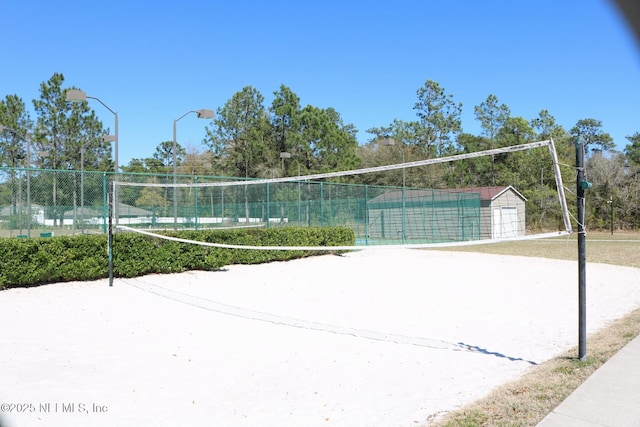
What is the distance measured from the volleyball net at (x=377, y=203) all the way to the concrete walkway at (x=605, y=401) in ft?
7.10

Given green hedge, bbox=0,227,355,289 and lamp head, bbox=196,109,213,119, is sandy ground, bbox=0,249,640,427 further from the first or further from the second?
lamp head, bbox=196,109,213,119

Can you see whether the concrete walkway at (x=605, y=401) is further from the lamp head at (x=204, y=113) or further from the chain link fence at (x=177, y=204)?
the lamp head at (x=204, y=113)

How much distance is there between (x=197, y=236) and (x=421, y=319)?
753cm

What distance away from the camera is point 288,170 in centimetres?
3700

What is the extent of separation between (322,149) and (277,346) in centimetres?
3181

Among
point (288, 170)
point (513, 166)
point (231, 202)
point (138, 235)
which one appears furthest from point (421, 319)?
point (513, 166)

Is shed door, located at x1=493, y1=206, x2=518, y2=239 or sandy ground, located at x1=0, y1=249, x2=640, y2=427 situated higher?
shed door, located at x1=493, y1=206, x2=518, y2=239

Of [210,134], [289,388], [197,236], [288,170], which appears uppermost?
[210,134]

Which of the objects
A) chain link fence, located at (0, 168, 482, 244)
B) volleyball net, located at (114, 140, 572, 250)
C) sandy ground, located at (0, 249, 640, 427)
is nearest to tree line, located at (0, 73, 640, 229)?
volleyball net, located at (114, 140, 572, 250)

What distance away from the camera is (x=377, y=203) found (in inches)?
929

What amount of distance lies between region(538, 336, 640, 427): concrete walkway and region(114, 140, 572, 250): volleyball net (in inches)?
85.2

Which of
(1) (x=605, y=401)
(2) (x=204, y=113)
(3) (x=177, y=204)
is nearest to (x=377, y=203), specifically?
(3) (x=177, y=204)

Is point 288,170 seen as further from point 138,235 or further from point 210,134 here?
point 138,235

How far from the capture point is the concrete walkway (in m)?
3.36
